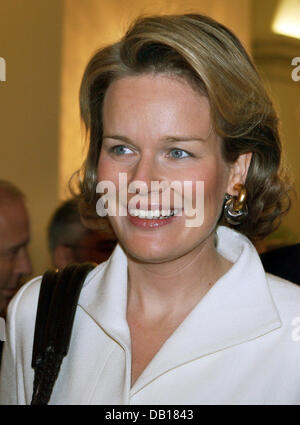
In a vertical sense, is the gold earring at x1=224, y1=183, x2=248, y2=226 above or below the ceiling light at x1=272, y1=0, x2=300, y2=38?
below

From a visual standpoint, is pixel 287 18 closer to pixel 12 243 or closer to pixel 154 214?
pixel 12 243

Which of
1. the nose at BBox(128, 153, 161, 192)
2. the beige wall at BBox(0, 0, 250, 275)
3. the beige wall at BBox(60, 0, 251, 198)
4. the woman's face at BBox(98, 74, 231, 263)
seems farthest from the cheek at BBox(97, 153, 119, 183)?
the beige wall at BBox(60, 0, 251, 198)

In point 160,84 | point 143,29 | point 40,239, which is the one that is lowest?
point 40,239

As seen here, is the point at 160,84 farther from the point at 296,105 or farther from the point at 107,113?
the point at 296,105

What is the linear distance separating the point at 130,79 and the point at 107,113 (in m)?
0.12

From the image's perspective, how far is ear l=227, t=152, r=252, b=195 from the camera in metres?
2.11

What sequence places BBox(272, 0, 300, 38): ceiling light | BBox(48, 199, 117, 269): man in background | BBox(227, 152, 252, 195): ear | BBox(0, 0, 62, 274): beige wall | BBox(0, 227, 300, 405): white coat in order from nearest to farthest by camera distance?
BBox(0, 227, 300, 405): white coat, BBox(227, 152, 252, 195): ear, BBox(48, 199, 117, 269): man in background, BBox(0, 0, 62, 274): beige wall, BBox(272, 0, 300, 38): ceiling light

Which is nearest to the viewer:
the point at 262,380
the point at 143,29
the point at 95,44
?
the point at 262,380

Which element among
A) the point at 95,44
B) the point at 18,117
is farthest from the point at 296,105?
the point at 18,117

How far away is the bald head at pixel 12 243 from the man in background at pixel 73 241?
12.9 inches

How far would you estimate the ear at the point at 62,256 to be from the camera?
3689 millimetres

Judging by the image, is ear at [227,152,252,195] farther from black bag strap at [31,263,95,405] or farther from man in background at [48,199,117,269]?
man in background at [48,199,117,269]

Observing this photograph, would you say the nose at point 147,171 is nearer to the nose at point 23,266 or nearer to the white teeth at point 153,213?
the white teeth at point 153,213

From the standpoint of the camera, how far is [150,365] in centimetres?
193
